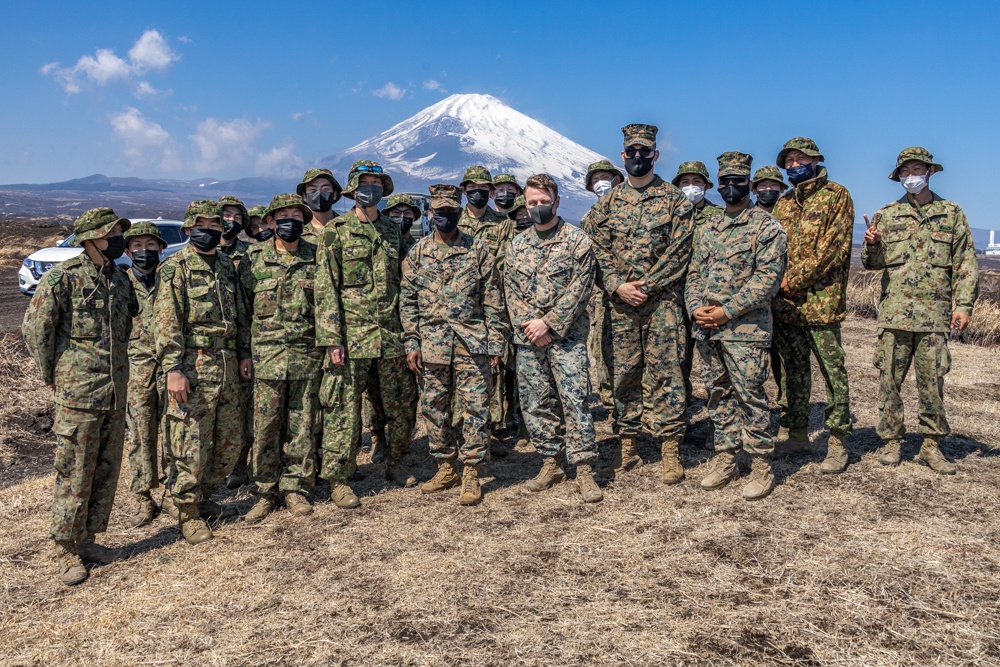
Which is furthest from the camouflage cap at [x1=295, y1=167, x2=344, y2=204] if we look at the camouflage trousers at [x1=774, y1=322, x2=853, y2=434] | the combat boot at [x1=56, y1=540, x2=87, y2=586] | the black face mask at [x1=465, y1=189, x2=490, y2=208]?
the camouflage trousers at [x1=774, y1=322, x2=853, y2=434]

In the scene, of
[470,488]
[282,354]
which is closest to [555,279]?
[470,488]

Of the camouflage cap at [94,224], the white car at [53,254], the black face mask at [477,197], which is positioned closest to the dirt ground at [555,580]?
the camouflage cap at [94,224]

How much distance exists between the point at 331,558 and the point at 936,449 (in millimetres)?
4552

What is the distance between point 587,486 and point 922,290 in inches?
115

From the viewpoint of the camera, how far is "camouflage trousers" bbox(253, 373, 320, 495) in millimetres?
4660

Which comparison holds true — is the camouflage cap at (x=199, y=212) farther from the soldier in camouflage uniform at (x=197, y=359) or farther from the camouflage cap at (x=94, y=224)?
the camouflage cap at (x=94, y=224)

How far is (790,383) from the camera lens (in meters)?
5.48

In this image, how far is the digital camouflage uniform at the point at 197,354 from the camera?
13.7ft

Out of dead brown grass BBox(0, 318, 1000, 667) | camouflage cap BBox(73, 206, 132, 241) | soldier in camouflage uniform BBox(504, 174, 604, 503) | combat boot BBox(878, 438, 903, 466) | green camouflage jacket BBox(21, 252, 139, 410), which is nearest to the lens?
dead brown grass BBox(0, 318, 1000, 667)

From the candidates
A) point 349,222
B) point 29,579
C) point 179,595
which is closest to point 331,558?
point 179,595

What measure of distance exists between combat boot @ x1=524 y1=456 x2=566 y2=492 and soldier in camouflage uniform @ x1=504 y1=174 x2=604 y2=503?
262 millimetres

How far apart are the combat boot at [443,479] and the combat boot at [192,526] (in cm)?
155

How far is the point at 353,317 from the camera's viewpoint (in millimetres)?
4934

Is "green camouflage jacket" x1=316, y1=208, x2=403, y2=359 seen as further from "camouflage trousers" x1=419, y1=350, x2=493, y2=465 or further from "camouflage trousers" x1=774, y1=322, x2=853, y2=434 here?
"camouflage trousers" x1=774, y1=322, x2=853, y2=434
